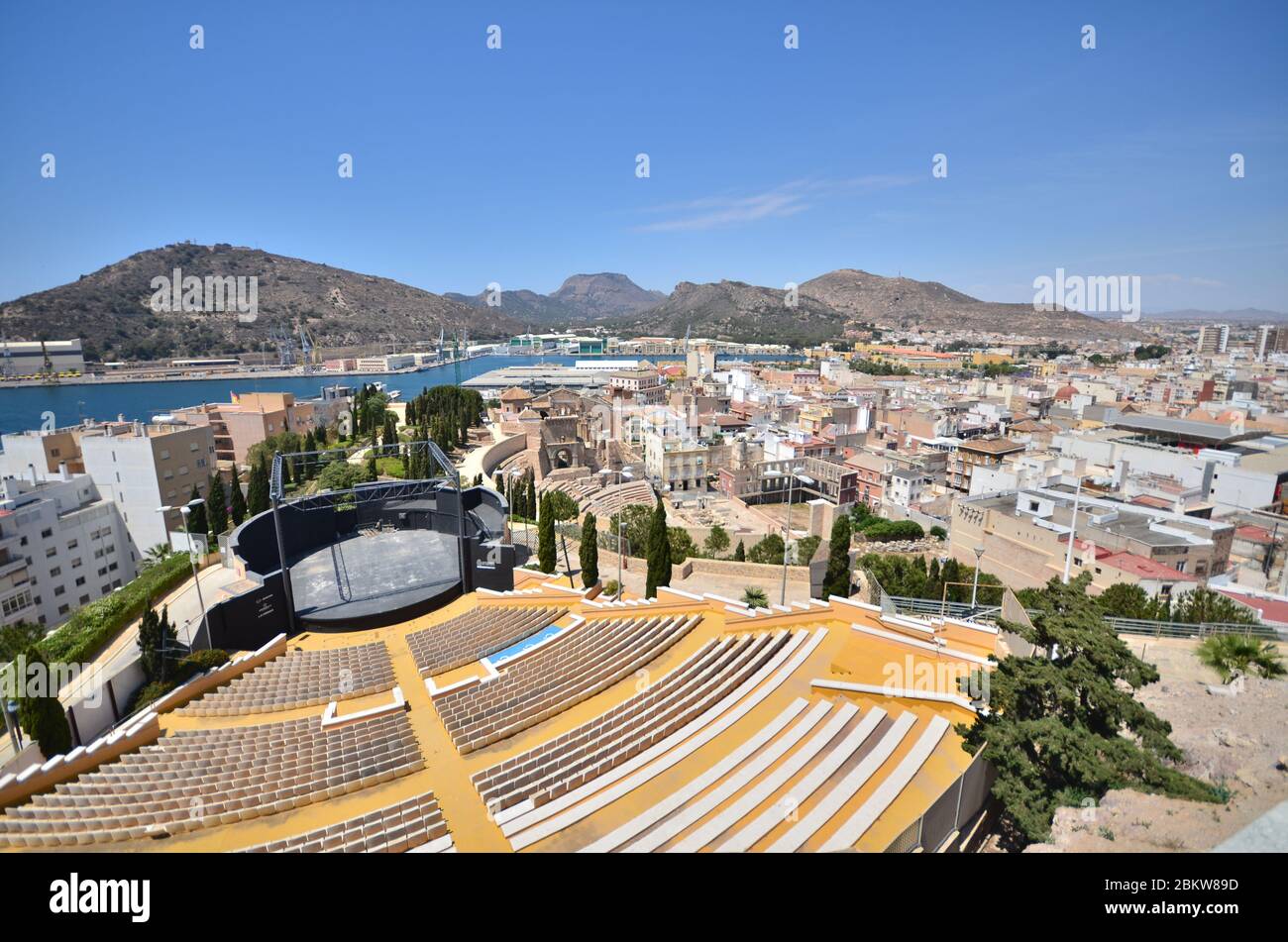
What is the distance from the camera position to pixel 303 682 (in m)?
12.1

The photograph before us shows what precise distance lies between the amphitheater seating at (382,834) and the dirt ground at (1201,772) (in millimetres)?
6704

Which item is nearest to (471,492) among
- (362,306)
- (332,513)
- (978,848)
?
(332,513)

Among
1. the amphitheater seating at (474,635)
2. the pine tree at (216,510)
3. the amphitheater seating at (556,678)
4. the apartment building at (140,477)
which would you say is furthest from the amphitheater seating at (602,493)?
the apartment building at (140,477)

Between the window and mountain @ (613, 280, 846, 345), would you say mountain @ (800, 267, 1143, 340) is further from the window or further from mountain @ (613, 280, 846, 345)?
the window

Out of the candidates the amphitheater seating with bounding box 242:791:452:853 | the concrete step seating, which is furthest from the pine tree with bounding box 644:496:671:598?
the amphitheater seating with bounding box 242:791:452:853

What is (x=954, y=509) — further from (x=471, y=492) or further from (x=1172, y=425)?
(x=1172, y=425)

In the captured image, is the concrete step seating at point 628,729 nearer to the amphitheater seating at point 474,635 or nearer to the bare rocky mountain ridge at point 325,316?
the amphitheater seating at point 474,635

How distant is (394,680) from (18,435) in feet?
105

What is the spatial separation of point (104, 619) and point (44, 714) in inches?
287

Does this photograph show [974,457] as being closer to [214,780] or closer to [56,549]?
[214,780]

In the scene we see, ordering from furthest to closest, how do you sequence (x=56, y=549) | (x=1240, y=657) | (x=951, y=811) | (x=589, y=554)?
(x=56, y=549) < (x=589, y=554) < (x=1240, y=657) < (x=951, y=811)

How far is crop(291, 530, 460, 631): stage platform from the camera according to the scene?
15.4 metres

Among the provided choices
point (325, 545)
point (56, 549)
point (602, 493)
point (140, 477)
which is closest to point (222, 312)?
point (140, 477)

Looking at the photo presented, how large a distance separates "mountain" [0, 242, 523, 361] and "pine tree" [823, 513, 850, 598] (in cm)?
12716
